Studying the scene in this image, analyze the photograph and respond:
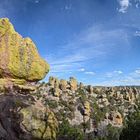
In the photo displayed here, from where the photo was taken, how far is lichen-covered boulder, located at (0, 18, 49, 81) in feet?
69.4

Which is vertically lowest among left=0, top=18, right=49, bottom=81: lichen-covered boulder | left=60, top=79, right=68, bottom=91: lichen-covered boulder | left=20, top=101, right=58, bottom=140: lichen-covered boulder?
left=20, top=101, right=58, bottom=140: lichen-covered boulder

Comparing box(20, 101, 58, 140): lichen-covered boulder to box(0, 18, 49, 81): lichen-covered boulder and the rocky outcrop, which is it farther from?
the rocky outcrop

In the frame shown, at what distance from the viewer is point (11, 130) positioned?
20156mm

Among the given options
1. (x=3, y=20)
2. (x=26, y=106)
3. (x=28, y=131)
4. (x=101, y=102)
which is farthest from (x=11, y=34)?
(x=101, y=102)

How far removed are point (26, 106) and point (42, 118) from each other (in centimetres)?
117

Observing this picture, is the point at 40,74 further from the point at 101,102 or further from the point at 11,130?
Answer: the point at 101,102

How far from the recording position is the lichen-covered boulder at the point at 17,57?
832 inches

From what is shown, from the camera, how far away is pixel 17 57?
849 inches

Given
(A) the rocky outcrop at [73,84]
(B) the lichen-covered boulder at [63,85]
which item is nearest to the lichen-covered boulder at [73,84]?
(A) the rocky outcrop at [73,84]

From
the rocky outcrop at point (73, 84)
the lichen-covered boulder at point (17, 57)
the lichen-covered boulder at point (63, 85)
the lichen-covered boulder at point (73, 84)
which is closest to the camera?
the lichen-covered boulder at point (17, 57)

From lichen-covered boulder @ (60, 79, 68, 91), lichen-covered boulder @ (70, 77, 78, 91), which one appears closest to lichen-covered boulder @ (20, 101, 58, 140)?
lichen-covered boulder @ (60, 79, 68, 91)

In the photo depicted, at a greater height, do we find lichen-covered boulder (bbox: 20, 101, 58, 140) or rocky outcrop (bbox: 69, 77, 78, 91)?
rocky outcrop (bbox: 69, 77, 78, 91)

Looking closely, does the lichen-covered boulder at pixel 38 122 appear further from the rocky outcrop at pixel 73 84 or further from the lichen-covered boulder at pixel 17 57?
the rocky outcrop at pixel 73 84

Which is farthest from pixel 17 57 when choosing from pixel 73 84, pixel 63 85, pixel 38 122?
pixel 73 84
